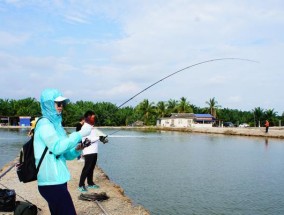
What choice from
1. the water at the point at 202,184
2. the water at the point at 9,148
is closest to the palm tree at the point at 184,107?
the water at the point at 9,148

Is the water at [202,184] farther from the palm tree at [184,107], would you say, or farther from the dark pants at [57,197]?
the palm tree at [184,107]

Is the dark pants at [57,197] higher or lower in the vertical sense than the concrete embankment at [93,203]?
higher

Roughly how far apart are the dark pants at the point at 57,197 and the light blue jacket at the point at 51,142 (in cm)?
5

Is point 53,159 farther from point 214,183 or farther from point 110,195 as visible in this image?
point 214,183

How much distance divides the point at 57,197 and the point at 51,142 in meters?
0.53

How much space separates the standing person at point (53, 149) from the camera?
130 inches

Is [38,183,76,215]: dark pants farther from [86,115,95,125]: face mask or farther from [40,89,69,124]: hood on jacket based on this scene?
[86,115,95,125]: face mask

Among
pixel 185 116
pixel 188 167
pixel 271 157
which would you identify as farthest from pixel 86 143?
pixel 185 116

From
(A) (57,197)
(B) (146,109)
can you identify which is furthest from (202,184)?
(B) (146,109)

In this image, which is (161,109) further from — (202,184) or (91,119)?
(91,119)

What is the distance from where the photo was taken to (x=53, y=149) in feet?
10.8

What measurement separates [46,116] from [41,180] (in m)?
0.58

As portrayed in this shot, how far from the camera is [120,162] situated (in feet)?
65.0

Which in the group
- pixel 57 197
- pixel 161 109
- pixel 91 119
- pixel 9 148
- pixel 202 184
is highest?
pixel 161 109
